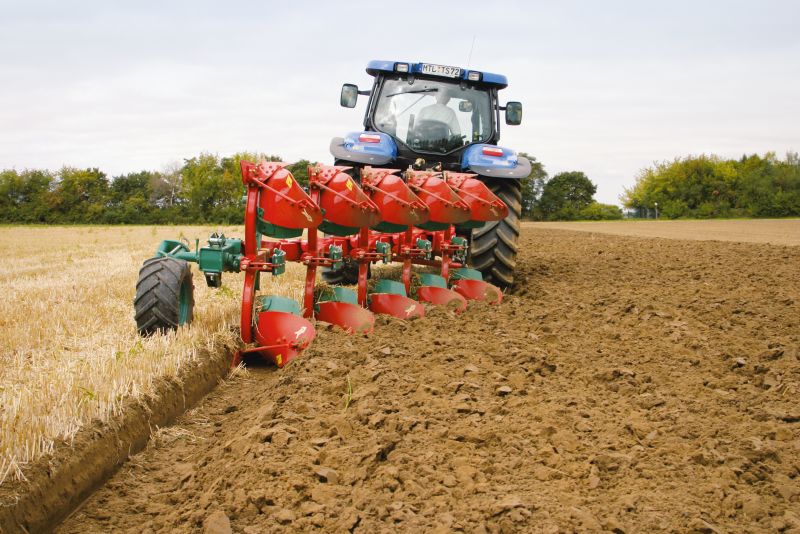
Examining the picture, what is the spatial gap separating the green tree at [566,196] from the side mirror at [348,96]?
45.3 m

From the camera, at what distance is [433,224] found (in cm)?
661

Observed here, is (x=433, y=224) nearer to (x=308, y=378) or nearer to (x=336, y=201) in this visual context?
(x=336, y=201)

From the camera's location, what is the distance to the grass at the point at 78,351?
2562 millimetres

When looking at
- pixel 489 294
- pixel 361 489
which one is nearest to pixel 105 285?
pixel 489 294

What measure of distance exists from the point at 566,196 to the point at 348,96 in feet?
161

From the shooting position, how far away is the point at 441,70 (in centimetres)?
733

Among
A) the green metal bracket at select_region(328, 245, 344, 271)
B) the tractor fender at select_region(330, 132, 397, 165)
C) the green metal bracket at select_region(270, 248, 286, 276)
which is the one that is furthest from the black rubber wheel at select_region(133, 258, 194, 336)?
the tractor fender at select_region(330, 132, 397, 165)

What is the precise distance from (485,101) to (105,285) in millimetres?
4056

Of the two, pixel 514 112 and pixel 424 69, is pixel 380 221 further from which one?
pixel 514 112

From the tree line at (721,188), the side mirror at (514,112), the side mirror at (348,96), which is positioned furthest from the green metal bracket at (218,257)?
the tree line at (721,188)

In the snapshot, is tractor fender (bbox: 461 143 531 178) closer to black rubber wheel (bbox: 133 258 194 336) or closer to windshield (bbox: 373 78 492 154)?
windshield (bbox: 373 78 492 154)

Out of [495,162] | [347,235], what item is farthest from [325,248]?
[495,162]

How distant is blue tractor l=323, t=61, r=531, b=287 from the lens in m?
6.99

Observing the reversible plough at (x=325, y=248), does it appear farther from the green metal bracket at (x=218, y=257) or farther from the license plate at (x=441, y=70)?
the license plate at (x=441, y=70)
